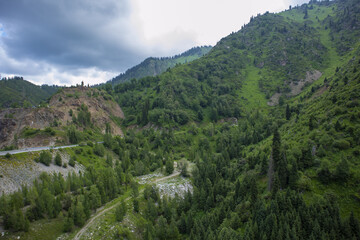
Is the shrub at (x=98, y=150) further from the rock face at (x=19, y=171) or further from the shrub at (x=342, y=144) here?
the shrub at (x=342, y=144)

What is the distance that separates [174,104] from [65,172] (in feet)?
400

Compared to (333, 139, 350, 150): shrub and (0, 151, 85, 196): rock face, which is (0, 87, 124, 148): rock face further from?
(333, 139, 350, 150): shrub

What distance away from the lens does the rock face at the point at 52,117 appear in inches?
4424

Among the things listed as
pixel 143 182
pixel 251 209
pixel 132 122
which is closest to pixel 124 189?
pixel 143 182

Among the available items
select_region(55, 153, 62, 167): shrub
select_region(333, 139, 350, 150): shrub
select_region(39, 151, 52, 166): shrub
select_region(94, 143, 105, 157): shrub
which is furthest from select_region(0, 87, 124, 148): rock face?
select_region(333, 139, 350, 150): shrub

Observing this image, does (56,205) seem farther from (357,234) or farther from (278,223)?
(357,234)

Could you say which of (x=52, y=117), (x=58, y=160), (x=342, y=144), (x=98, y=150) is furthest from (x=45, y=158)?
(x=342, y=144)

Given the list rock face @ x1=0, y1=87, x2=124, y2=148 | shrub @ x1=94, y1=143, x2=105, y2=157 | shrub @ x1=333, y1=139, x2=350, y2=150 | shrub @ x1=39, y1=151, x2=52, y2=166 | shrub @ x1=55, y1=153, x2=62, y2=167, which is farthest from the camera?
shrub @ x1=94, y1=143, x2=105, y2=157

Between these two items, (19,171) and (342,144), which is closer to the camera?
(342,144)

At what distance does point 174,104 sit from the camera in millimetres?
197250

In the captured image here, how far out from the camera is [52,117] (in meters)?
138

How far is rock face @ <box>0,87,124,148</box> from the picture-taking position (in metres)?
112

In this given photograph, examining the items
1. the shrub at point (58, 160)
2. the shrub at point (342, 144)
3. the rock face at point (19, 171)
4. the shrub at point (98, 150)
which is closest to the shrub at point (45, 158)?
the rock face at point (19, 171)

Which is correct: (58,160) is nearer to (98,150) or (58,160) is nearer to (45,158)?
(45,158)
